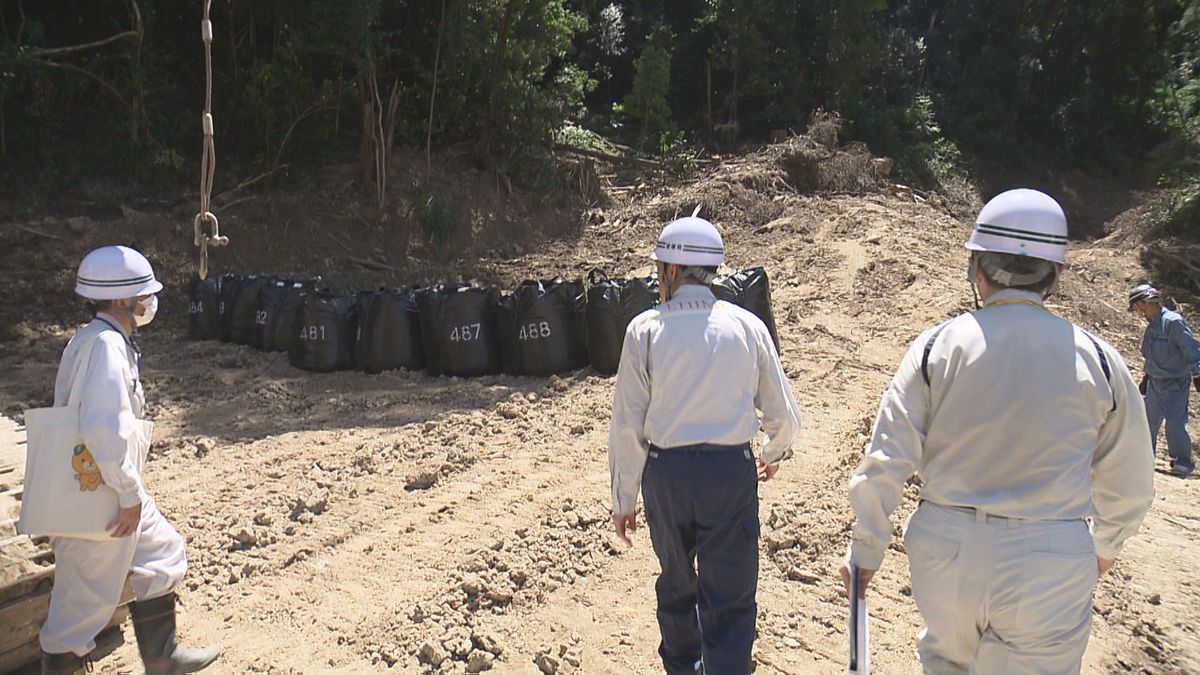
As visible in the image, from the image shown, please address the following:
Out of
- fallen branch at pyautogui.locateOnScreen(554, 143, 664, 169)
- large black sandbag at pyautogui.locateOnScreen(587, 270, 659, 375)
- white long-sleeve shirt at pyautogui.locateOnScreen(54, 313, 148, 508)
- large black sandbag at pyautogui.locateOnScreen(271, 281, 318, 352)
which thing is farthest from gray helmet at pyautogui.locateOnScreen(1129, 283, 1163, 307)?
fallen branch at pyautogui.locateOnScreen(554, 143, 664, 169)

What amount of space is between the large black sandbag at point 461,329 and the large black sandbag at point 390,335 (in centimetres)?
16

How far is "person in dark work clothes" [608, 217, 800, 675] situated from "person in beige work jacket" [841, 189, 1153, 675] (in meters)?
0.54

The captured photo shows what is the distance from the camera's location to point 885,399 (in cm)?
227

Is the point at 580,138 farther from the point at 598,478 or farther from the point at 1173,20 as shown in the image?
the point at 1173,20

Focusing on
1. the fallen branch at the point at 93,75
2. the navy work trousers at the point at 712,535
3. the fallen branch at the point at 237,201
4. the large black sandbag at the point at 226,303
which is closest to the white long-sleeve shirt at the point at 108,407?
the navy work trousers at the point at 712,535

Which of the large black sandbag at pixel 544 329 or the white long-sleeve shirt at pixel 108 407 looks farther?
the large black sandbag at pixel 544 329

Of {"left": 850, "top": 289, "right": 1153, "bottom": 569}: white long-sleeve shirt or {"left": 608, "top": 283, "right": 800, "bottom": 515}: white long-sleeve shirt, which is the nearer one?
{"left": 850, "top": 289, "right": 1153, "bottom": 569}: white long-sleeve shirt

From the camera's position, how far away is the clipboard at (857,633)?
7.18 ft

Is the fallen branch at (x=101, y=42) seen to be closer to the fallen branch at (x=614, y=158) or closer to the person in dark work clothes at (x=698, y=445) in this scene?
the fallen branch at (x=614, y=158)

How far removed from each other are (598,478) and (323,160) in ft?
33.6

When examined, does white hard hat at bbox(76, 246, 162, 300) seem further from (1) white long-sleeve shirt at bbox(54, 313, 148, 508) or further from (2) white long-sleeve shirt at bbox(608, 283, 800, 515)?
(2) white long-sleeve shirt at bbox(608, 283, 800, 515)

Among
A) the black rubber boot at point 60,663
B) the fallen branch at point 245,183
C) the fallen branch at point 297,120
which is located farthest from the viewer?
the fallen branch at point 297,120

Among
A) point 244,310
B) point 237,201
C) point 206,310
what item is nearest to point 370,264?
point 237,201

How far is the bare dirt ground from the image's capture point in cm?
358
